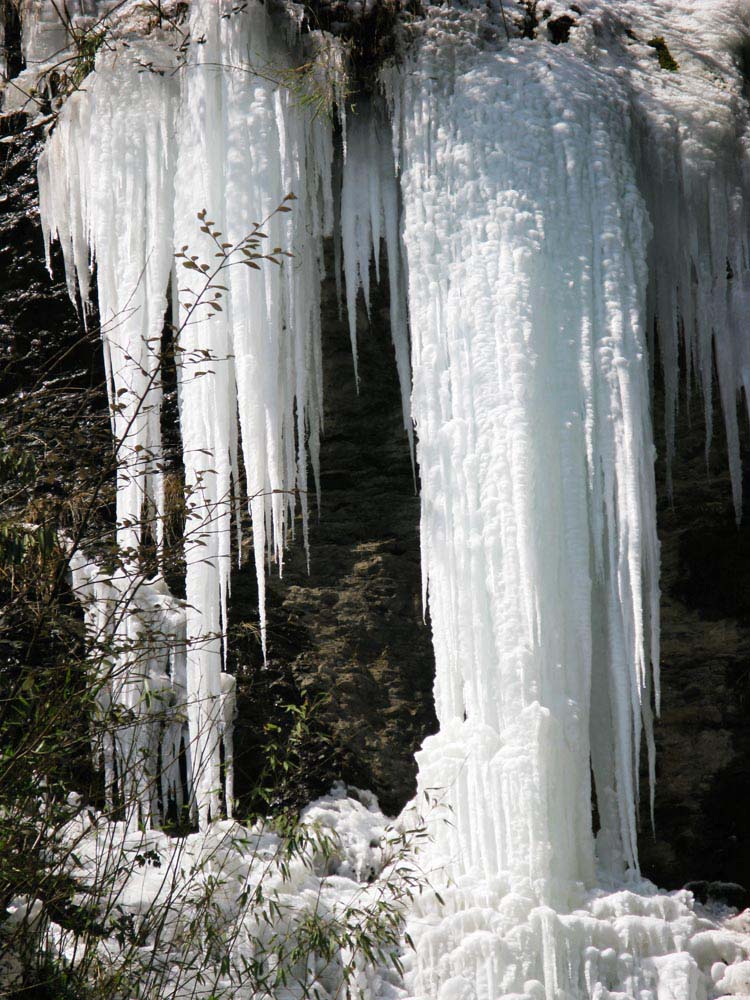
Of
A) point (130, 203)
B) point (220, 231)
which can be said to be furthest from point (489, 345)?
point (130, 203)

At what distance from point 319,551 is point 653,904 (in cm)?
263

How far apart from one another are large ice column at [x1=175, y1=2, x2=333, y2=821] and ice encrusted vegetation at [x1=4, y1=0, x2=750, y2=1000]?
0.04 ft

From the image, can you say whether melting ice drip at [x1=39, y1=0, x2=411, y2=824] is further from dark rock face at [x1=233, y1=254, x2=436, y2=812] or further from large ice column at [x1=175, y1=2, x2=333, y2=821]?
dark rock face at [x1=233, y1=254, x2=436, y2=812]

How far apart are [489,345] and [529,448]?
1.54ft

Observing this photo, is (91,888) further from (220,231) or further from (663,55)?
(663,55)

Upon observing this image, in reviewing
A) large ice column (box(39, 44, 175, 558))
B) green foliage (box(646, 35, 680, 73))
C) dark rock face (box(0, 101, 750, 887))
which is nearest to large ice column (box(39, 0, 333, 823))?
large ice column (box(39, 44, 175, 558))

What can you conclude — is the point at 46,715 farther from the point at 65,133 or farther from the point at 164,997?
the point at 65,133

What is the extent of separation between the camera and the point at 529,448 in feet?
15.7

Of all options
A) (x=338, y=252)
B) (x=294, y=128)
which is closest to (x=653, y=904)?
(x=338, y=252)

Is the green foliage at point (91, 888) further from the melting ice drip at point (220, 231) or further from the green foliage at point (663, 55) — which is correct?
the green foliage at point (663, 55)

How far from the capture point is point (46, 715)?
3.85 metres

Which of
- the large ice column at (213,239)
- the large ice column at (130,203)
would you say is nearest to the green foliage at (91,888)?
the large ice column at (213,239)

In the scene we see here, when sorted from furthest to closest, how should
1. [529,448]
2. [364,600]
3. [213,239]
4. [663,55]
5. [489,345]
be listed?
[364,600]
[663,55]
[213,239]
[489,345]
[529,448]

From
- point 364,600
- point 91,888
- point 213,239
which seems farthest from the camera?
point 364,600
